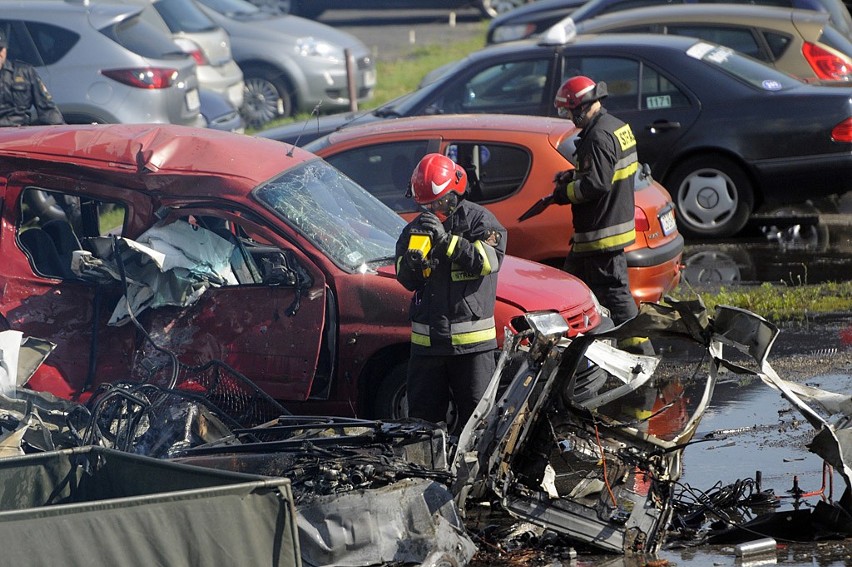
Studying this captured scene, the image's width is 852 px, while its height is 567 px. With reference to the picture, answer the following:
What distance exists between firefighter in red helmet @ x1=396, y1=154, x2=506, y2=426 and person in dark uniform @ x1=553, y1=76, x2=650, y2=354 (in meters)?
1.70

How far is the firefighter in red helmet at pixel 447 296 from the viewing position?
6059mm

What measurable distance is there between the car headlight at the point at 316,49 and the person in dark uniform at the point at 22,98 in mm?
6006

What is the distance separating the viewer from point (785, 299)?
9250mm

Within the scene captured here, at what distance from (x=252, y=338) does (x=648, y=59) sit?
5354 millimetres

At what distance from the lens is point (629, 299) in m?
7.89

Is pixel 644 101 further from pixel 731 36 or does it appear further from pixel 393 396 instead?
pixel 393 396

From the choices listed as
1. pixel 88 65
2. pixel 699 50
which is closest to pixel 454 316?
pixel 699 50

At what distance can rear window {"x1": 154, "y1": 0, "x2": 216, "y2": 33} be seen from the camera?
15.2 metres

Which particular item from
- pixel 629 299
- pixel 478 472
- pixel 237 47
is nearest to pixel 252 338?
pixel 478 472

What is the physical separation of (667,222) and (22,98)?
554 cm

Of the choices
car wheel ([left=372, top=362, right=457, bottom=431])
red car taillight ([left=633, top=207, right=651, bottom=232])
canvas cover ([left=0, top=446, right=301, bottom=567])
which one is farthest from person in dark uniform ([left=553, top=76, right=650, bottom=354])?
canvas cover ([left=0, top=446, right=301, bottom=567])

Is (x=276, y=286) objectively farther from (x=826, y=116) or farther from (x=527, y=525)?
(x=826, y=116)

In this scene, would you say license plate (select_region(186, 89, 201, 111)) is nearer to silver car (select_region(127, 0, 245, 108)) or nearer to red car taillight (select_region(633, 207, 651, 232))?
silver car (select_region(127, 0, 245, 108))

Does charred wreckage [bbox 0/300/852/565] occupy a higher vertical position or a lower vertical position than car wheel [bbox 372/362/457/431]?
higher
